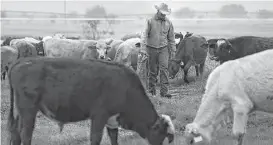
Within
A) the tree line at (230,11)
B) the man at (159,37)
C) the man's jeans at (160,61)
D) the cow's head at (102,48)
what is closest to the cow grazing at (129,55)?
the cow's head at (102,48)

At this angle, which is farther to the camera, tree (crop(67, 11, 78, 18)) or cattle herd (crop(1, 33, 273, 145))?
tree (crop(67, 11, 78, 18))

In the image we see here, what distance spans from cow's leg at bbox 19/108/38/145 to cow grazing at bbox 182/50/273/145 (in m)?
2.29

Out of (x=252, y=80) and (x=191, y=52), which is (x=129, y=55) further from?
(x=252, y=80)

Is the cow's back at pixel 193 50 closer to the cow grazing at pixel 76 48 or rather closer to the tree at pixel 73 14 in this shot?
the cow grazing at pixel 76 48

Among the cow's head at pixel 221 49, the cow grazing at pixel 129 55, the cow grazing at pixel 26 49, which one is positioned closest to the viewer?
the cow's head at pixel 221 49

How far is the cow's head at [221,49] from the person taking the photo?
1250 centimetres

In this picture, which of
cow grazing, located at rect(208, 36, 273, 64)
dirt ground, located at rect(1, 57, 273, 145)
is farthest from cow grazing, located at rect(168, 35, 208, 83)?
dirt ground, located at rect(1, 57, 273, 145)

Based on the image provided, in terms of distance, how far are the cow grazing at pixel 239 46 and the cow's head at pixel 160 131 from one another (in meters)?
6.01

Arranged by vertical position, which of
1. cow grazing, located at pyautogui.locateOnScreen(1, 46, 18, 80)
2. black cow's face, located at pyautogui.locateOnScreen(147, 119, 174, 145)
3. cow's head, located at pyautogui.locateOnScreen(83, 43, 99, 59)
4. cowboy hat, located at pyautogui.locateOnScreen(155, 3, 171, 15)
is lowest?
cow grazing, located at pyautogui.locateOnScreen(1, 46, 18, 80)

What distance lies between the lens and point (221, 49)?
12945 millimetres

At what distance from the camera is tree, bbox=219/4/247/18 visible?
30.1 m

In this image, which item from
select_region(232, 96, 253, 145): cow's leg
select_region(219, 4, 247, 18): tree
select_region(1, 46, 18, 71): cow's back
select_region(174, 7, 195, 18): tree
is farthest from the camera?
select_region(174, 7, 195, 18): tree

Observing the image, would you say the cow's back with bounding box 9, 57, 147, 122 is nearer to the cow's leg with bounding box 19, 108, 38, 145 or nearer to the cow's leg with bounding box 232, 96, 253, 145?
the cow's leg with bounding box 19, 108, 38, 145

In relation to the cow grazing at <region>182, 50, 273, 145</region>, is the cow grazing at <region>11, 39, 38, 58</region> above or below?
below
